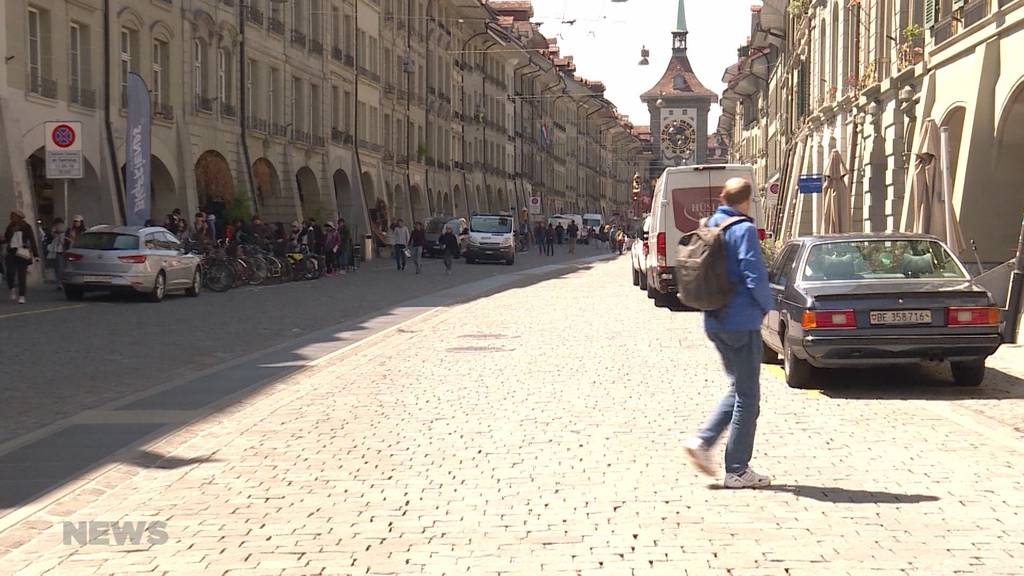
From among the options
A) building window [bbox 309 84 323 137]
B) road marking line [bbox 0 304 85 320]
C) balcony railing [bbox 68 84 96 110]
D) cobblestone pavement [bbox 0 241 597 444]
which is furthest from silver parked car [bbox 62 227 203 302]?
building window [bbox 309 84 323 137]

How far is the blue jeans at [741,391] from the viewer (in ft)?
24.3

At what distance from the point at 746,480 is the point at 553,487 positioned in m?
1.07

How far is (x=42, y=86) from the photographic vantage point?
97.5 feet

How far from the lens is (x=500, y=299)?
28.0 metres

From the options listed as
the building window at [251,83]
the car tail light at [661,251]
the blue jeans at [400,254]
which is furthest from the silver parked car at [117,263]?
the building window at [251,83]

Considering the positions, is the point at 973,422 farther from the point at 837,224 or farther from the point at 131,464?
the point at 837,224

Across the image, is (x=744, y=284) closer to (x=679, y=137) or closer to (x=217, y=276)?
(x=217, y=276)

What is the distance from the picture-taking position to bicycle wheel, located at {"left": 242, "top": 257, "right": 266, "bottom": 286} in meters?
32.6

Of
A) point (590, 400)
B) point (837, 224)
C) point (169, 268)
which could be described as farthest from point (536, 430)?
point (837, 224)

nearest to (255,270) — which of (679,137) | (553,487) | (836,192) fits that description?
(836,192)

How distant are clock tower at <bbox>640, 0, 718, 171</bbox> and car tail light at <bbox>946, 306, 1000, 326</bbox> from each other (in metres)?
171

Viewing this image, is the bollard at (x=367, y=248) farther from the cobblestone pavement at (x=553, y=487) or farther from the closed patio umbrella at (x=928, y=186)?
the cobblestone pavement at (x=553, y=487)

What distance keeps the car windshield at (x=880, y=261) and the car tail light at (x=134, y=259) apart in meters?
15.6

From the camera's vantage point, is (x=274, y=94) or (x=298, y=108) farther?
(x=298, y=108)
